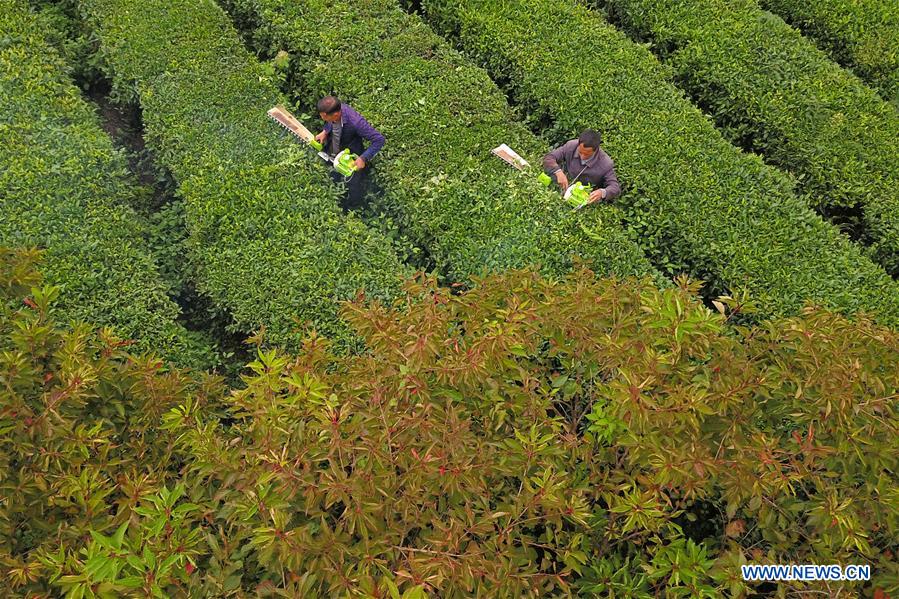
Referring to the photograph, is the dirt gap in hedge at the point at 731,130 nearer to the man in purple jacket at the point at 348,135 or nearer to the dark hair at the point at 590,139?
the dark hair at the point at 590,139

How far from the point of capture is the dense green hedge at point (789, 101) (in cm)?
768

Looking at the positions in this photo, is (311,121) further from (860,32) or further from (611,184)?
(860,32)

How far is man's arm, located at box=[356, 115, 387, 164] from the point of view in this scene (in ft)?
22.6

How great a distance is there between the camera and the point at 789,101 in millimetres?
8281

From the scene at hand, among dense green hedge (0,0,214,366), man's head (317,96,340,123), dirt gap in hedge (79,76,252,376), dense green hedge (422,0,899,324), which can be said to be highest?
dense green hedge (422,0,899,324)

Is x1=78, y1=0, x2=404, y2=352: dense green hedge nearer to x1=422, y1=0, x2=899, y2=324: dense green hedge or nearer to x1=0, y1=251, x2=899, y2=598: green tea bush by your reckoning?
x1=0, y1=251, x2=899, y2=598: green tea bush


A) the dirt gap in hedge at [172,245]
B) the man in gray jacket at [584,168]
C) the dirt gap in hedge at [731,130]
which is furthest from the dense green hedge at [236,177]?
the dirt gap in hedge at [731,130]

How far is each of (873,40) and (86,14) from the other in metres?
10.4

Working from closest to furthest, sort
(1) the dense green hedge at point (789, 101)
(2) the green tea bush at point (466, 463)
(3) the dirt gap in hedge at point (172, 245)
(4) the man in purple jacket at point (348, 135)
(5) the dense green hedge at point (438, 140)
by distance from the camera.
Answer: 1. (2) the green tea bush at point (466, 463)
2. (3) the dirt gap in hedge at point (172, 245)
3. (5) the dense green hedge at point (438, 140)
4. (4) the man in purple jacket at point (348, 135)
5. (1) the dense green hedge at point (789, 101)

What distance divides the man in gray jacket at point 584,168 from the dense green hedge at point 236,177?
201cm

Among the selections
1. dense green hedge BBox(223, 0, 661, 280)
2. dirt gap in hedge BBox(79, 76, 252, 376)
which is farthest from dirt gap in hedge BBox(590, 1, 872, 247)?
dirt gap in hedge BBox(79, 76, 252, 376)

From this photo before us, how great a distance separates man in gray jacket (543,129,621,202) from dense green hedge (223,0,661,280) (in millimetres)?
237

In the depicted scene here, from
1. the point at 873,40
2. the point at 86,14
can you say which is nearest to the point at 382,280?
the point at 86,14

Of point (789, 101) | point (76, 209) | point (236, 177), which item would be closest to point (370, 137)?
point (236, 177)
